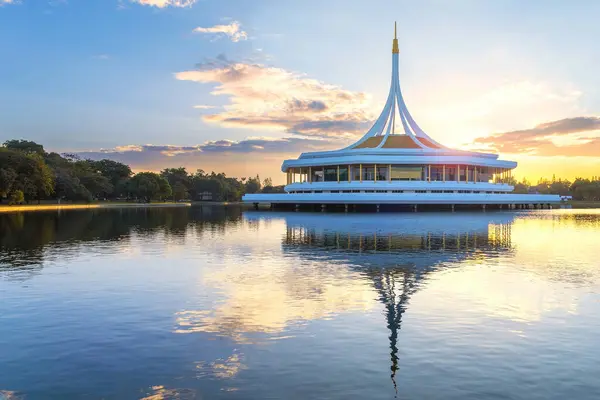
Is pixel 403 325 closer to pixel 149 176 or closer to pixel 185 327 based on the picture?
pixel 185 327

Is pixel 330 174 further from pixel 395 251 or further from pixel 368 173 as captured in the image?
pixel 395 251

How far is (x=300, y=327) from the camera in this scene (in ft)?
40.2

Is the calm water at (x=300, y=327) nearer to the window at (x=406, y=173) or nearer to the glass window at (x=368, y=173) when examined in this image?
the glass window at (x=368, y=173)

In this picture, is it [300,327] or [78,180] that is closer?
[300,327]

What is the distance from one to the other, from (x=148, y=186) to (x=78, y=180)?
2159 centimetres

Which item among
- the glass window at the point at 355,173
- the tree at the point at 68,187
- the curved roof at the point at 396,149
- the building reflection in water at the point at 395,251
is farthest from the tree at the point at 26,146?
the building reflection in water at the point at 395,251

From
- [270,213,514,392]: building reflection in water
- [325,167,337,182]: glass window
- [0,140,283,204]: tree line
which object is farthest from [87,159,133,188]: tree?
[270,213,514,392]: building reflection in water

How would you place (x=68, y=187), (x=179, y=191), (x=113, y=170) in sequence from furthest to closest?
(x=179, y=191)
(x=113, y=170)
(x=68, y=187)

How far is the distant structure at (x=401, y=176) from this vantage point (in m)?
81.9

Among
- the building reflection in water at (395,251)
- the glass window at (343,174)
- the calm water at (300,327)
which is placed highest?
the glass window at (343,174)

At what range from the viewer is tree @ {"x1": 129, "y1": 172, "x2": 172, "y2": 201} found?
137050 millimetres

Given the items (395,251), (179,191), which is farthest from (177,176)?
(395,251)

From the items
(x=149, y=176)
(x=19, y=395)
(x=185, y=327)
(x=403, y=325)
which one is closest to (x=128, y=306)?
(x=185, y=327)

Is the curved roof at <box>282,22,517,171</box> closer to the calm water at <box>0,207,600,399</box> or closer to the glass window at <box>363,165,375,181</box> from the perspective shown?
the glass window at <box>363,165,375,181</box>
